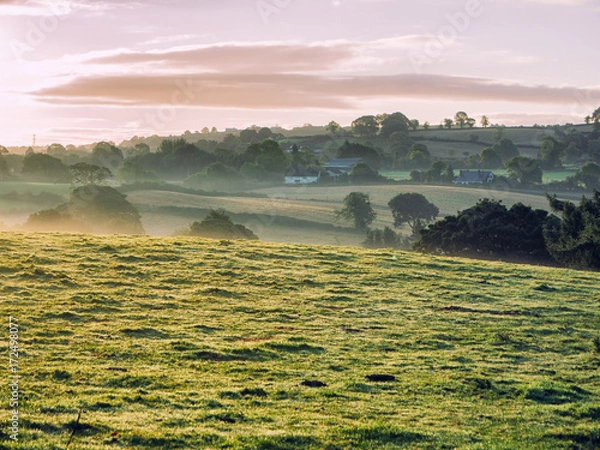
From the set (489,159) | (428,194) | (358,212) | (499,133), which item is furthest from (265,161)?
(499,133)

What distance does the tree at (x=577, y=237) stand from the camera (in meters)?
43.0

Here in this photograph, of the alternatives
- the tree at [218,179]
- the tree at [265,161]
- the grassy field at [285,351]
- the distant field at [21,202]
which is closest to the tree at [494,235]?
the grassy field at [285,351]

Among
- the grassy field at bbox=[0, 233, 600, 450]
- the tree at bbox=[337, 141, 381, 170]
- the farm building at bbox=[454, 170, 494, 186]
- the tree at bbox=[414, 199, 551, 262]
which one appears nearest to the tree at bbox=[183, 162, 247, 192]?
the tree at bbox=[337, 141, 381, 170]

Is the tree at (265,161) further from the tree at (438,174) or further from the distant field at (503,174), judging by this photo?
the tree at (438,174)

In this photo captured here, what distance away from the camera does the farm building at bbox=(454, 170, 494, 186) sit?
13700 cm

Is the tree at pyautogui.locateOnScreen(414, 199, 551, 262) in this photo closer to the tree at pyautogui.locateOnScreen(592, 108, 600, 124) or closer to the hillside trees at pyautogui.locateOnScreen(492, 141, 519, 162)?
the hillside trees at pyautogui.locateOnScreen(492, 141, 519, 162)

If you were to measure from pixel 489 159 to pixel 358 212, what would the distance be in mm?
77970

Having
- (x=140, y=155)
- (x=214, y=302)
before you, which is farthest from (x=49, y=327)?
(x=140, y=155)

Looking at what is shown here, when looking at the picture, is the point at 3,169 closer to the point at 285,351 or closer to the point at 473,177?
the point at 473,177

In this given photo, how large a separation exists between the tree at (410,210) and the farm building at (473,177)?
40.5 meters

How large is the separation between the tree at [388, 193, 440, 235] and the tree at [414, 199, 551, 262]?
147 feet

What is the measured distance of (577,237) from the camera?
44.5 metres

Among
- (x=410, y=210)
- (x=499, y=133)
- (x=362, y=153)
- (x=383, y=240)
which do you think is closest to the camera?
(x=383, y=240)

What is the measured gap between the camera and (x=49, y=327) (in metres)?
19.5
